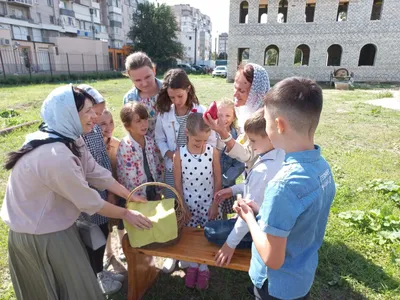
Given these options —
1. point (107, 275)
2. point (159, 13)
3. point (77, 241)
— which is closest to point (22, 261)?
point (77, 241)

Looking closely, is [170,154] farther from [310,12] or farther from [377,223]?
[310,12]

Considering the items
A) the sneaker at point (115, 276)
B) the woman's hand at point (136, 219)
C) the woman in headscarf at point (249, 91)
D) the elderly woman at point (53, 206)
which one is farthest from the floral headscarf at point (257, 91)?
the sneaker at point (115, 276)

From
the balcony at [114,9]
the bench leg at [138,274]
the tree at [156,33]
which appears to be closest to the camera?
the bench leg at [138,274]

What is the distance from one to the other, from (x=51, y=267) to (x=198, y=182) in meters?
1.23

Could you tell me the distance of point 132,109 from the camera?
98.5 inches

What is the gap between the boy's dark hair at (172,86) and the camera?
8.44 ft

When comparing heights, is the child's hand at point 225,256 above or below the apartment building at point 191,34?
below

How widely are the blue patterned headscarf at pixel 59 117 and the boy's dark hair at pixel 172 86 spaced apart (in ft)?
3.56

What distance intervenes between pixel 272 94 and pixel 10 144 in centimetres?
664

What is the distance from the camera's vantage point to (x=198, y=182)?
246 cm

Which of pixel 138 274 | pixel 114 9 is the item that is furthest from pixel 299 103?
pixel 114 9

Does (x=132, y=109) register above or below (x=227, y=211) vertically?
above

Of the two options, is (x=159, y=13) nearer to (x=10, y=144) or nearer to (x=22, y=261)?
(x=10, y=144)

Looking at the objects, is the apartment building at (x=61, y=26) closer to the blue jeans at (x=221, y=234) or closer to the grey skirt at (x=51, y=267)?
the grey skirt at (x=51, y=267)
